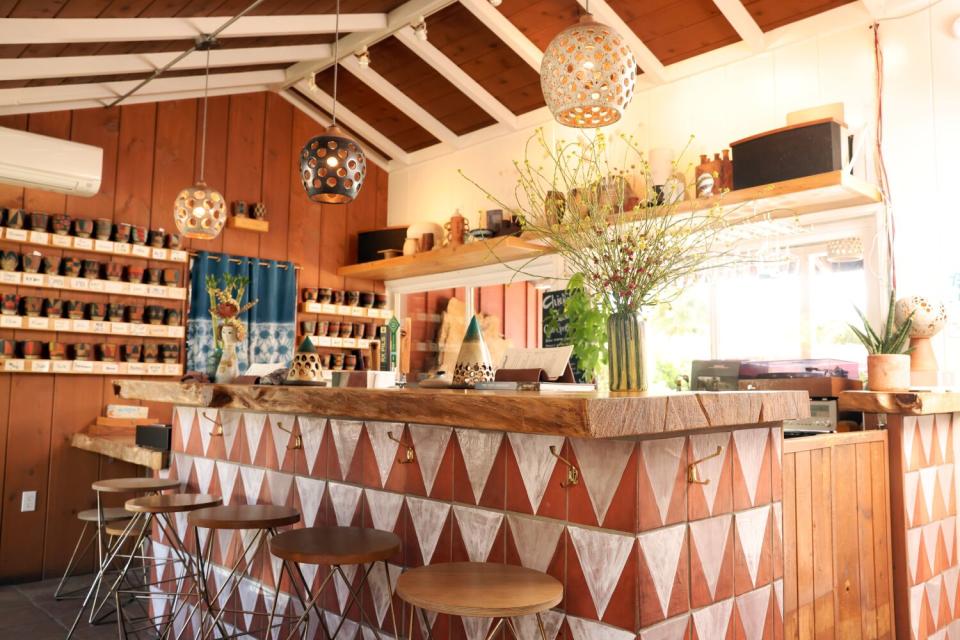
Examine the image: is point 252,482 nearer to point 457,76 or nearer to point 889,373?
point 889,373

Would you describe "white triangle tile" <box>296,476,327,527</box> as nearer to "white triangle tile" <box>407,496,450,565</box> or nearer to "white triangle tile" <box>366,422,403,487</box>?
"white triangle tile" <box>366,422,403,487</box>

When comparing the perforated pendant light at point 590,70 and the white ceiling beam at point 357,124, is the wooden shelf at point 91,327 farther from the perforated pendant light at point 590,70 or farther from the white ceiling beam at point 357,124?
the perforated pendant light at point 590,70

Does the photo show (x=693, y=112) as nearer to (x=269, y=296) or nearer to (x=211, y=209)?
(x=211, y=209)

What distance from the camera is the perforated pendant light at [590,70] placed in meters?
2.22

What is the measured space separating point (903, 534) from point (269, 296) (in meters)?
4.60

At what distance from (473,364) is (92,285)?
3751 mm

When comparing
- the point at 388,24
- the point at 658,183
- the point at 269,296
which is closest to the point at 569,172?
the point at 658,183

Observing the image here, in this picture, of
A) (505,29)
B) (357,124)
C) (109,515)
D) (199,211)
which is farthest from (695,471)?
(357,124)

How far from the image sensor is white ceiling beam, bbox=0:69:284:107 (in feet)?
14.4

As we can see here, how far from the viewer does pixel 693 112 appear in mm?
4500

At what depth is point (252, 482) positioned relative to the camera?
2.91 metres

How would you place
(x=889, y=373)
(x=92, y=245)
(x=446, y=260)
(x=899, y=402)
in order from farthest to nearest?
(x=446, y=260)
(x=92, y=245)
(x=889, y=373)
(x=899, y=402)

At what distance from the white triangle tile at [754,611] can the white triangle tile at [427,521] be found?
2.78ft

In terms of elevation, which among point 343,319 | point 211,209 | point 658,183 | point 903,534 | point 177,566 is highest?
point 658,183
